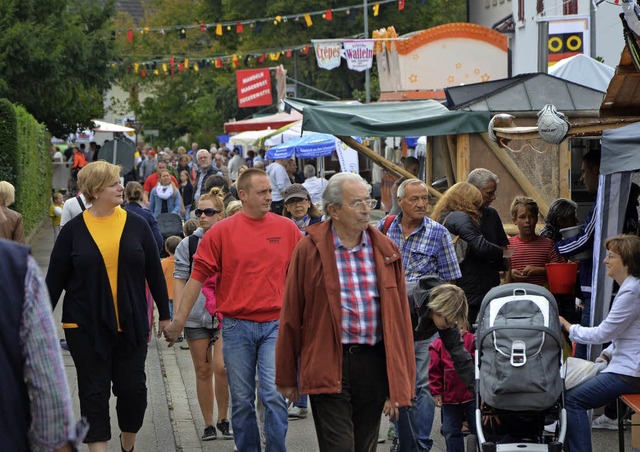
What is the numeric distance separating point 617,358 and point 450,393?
3.41 feet

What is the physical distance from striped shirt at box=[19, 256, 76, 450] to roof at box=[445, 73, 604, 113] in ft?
30.6

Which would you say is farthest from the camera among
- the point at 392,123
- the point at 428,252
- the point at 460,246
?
the point at 392,123

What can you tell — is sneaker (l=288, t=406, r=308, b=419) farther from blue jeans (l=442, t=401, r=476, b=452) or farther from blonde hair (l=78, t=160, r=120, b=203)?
blonde hair (l=78, t=160, r=120, b=203)

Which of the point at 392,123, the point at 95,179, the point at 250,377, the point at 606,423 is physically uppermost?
the point at 392,123

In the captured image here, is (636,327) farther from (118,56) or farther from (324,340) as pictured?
(118,56)

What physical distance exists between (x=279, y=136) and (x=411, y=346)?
27945 mm

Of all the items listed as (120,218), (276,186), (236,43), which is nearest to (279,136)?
(276,186)

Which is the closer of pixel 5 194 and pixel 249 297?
pixel 249 297

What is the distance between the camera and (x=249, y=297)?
6922 millimetres

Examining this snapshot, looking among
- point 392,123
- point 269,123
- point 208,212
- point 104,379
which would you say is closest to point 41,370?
point 104,379

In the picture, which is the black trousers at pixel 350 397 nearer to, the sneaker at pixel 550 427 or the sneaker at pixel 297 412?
the sneaker at pixel 550 427

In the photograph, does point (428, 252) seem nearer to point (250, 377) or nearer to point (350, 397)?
point (250, 377)

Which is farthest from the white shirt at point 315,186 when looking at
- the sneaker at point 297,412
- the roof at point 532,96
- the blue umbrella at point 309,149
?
the sneaker at point 297,412

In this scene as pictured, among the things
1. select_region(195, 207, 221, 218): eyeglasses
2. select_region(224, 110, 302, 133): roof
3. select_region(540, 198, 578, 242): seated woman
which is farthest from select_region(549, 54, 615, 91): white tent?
select_region(224, 110, 302, 133): roof
